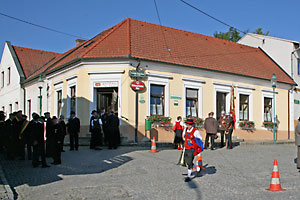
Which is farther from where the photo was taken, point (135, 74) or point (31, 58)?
point (31, 58)

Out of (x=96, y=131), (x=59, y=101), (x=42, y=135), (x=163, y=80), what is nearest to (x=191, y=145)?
(x=42, y=135)

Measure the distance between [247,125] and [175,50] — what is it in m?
7.37

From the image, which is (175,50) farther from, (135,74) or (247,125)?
(247,125)

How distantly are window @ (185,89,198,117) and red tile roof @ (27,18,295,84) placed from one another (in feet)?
5.48

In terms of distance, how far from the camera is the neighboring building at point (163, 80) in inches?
736

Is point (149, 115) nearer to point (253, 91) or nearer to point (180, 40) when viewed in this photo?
point (180, 40)

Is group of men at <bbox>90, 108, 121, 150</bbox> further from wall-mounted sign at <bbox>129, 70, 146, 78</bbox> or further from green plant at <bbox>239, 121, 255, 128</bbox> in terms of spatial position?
green plant at <bbox>239, 121, 255, 128</bbox>

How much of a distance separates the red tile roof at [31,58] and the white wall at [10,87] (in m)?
0.79

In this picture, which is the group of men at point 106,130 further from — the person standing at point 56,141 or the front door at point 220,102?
the front door at point 220,102

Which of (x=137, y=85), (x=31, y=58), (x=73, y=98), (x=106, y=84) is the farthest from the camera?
(x=31, y=58)

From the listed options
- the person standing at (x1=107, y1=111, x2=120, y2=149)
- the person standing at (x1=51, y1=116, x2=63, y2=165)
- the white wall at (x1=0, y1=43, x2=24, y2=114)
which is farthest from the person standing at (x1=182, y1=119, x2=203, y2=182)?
the white wall at (x1=0, y1=43, x2=24, y2=114)

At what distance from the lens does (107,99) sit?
1919 centimetres

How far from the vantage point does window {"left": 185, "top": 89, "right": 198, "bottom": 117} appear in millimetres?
21188

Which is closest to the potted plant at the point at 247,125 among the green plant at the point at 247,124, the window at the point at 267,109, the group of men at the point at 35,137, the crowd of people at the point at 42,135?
the green plant at the point at 247,124
